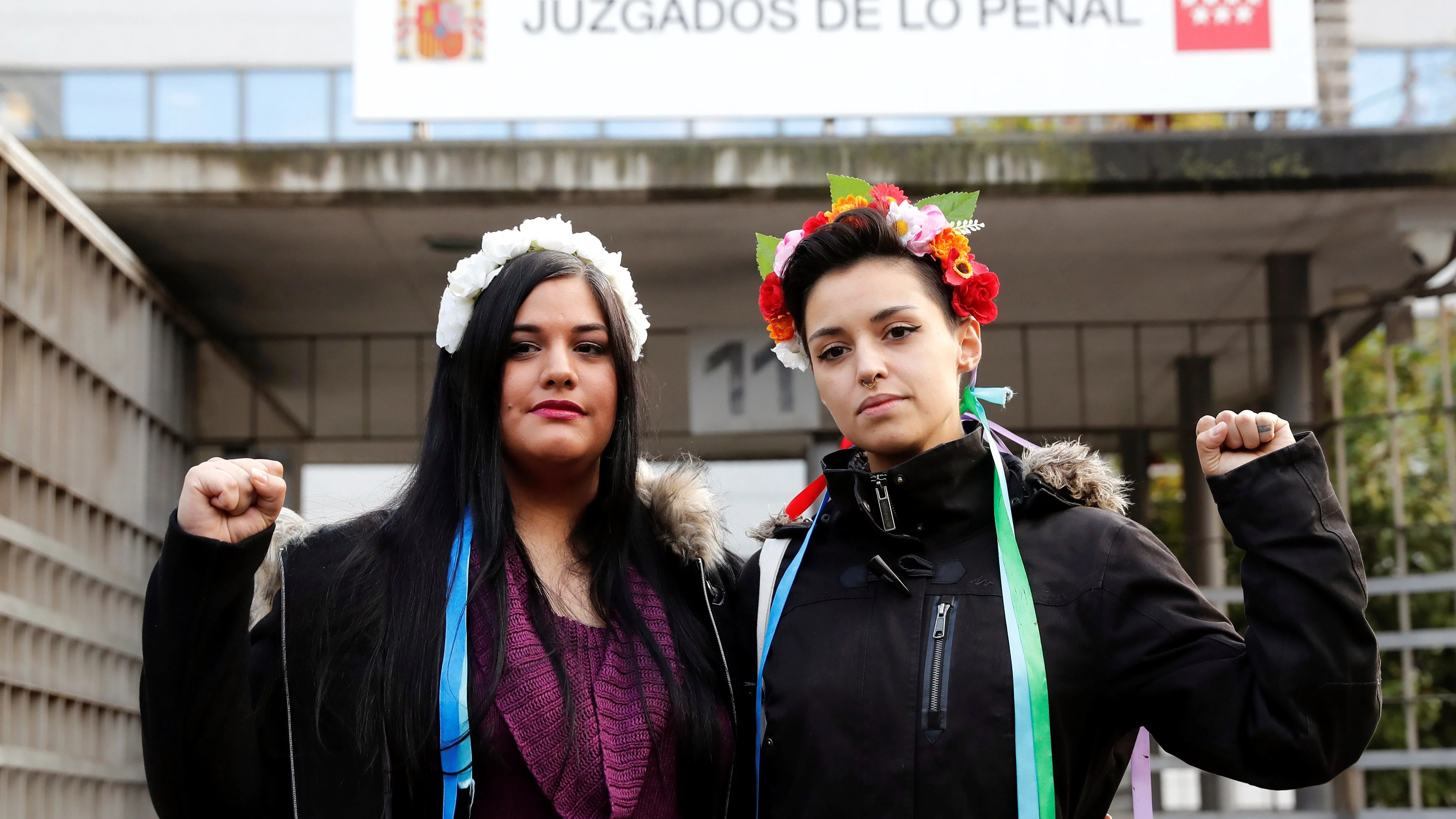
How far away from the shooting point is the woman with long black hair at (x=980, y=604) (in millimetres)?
2021

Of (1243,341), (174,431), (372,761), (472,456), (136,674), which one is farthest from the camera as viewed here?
(1243,341)

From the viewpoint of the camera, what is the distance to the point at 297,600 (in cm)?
244

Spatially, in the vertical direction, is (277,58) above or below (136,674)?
above

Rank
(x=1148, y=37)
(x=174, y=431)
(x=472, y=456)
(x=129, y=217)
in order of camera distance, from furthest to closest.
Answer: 1. (x=174, y=431)
2. (x=129, y=217)
3. (x=1148, y=37)
4. (x=472, y=456)

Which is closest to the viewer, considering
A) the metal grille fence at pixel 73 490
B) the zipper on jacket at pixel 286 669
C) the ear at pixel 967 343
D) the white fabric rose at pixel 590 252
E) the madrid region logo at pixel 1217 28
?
the zipper on jacket at pixel 286 669

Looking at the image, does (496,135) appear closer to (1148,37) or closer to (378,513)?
(1148,37)

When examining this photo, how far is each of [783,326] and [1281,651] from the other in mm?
1107

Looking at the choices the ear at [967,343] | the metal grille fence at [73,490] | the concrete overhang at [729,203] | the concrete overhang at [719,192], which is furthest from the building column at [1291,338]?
the metal grille fence at [73,490]

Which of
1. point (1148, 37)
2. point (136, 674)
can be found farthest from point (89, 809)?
point (1148, 37)

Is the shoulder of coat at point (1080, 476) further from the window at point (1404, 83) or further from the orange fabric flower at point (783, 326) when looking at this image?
the window at point (1404, 83)

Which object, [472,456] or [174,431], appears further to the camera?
[174,431]

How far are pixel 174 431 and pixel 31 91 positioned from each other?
1849 mm

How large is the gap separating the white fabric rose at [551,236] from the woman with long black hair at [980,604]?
0.41m

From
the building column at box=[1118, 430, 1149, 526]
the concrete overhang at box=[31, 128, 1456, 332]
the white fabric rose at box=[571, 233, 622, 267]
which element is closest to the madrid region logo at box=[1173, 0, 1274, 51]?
the concrete overhang at box=[31, 128, 1456, 332]
